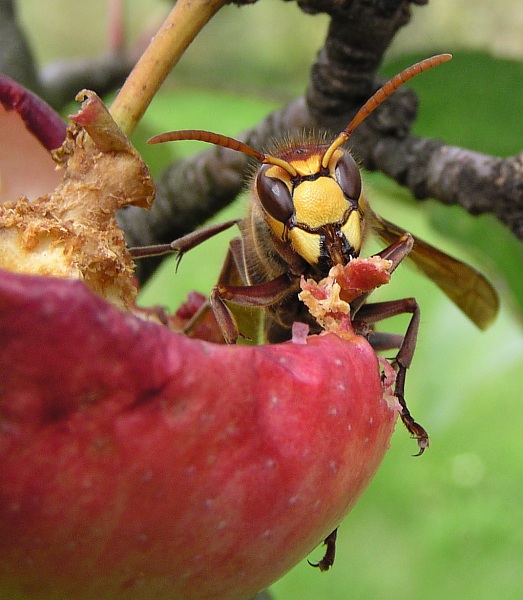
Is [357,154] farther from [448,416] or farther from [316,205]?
[448,416]

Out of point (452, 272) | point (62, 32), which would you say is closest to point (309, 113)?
point (452, 272)

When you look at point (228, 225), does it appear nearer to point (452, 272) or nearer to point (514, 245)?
point (452, 272)

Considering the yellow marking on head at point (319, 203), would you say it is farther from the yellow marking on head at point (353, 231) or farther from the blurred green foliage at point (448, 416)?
the blurred green foliage at point (448, 416)

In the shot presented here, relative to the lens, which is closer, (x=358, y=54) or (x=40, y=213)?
(x=40, y=213)

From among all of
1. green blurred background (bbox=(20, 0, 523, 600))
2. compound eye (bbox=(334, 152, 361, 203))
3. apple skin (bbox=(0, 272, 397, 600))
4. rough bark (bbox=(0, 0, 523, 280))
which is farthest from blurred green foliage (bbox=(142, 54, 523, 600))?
apple skin (bbox=(0, 272, 397, 600))

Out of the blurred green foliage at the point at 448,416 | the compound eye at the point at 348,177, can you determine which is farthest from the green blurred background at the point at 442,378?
the compound eye at the point at 348,177

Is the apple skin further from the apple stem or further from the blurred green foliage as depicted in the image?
the blurred green foliage
